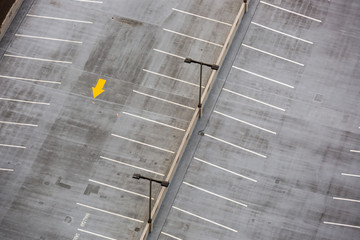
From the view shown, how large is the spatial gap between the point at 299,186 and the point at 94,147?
1596 cm

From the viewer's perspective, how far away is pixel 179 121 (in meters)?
61.8

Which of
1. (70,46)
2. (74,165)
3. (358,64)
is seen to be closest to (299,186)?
(358,64)

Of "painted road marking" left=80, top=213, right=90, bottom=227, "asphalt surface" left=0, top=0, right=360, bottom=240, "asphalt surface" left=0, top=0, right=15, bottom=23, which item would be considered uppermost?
"asphalt surface" left=0, top=0, right=15, bottom=23

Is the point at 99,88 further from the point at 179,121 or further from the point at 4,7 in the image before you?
the point at 4,7

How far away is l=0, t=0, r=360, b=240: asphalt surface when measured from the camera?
5803 cm

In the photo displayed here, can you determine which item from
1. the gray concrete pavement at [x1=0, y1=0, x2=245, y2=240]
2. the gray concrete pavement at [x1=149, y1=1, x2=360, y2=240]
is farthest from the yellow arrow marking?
the gray concrete pavement at [x1=149, y1=1, x2=360, y2=240]

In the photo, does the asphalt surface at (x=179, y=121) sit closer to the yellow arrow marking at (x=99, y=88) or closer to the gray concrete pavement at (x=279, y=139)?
the gray concrete pavement at (x=279, y=139)

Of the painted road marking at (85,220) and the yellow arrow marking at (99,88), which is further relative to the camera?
the yellow arrow marking at (99,88)

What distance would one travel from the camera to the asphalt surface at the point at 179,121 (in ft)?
190

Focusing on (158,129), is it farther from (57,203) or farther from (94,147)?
(57,203)

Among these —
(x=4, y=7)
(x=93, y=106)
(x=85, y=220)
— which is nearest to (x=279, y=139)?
(x=93, y=106)

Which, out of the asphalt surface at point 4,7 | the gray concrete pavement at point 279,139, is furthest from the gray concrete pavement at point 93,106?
the gray concrete pavement at point 279,139

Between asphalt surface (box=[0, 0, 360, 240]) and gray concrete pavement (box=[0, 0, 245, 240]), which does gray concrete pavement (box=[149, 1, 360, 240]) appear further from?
gray concrete pavement (box=[0, 0, 245, 240])

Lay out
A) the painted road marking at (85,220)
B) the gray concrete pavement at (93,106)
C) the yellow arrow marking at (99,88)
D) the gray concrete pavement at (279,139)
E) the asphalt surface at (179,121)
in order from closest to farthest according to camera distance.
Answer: the painted road marking at (85,220) → the gray concrete pavement at (279,139) → the asphalt surface at (179,121) → the gray concrete pavement at (93,106) → the yellow arrow marking at (99,88)
